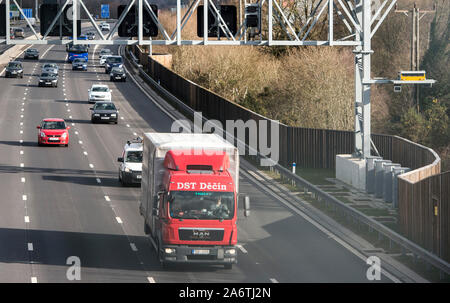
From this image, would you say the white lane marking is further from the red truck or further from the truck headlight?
the truck headlight

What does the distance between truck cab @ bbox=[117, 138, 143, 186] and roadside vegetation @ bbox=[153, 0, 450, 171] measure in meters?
19.3

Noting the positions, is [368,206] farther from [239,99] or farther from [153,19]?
[239,99]

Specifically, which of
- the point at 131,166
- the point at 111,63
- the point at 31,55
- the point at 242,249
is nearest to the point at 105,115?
the point at 131,166

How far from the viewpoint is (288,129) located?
43.2 m

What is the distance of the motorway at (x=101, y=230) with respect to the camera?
2289 centimetres

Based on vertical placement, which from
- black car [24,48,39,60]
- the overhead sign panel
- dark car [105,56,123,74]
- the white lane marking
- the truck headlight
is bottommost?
the white lane marking

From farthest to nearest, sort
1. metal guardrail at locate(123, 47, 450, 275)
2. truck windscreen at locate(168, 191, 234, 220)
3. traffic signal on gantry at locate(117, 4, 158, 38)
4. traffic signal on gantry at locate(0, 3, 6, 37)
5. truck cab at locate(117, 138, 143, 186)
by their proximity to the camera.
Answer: traffic signal on gantry at locate(117, 4, 158, 38) → truck cab at locate(117, 138, 143, 186) → traffic signal on gantry at locate(0, 3, 6, 37) → truck windscreen at locate(168, 191, 234, 220) → metal guardrail at locate(123, 47, 450, 275)

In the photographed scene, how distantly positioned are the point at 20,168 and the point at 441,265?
24338 mm

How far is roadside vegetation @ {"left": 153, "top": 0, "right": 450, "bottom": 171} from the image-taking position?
54.9 metres

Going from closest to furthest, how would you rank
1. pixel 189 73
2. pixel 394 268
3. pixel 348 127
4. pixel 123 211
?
pixel 394 268 < pixel 123 211 < pixel 348 127 < pixel 189 73

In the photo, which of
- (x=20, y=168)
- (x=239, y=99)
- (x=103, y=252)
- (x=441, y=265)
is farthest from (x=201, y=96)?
(x=441, y=265)

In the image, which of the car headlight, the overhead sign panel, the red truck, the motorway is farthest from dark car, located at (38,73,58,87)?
the car headlight

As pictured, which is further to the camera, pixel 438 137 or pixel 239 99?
pixel 239 99

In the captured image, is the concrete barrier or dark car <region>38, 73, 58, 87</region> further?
dark car <region>38, 73, 58, 87</region>
